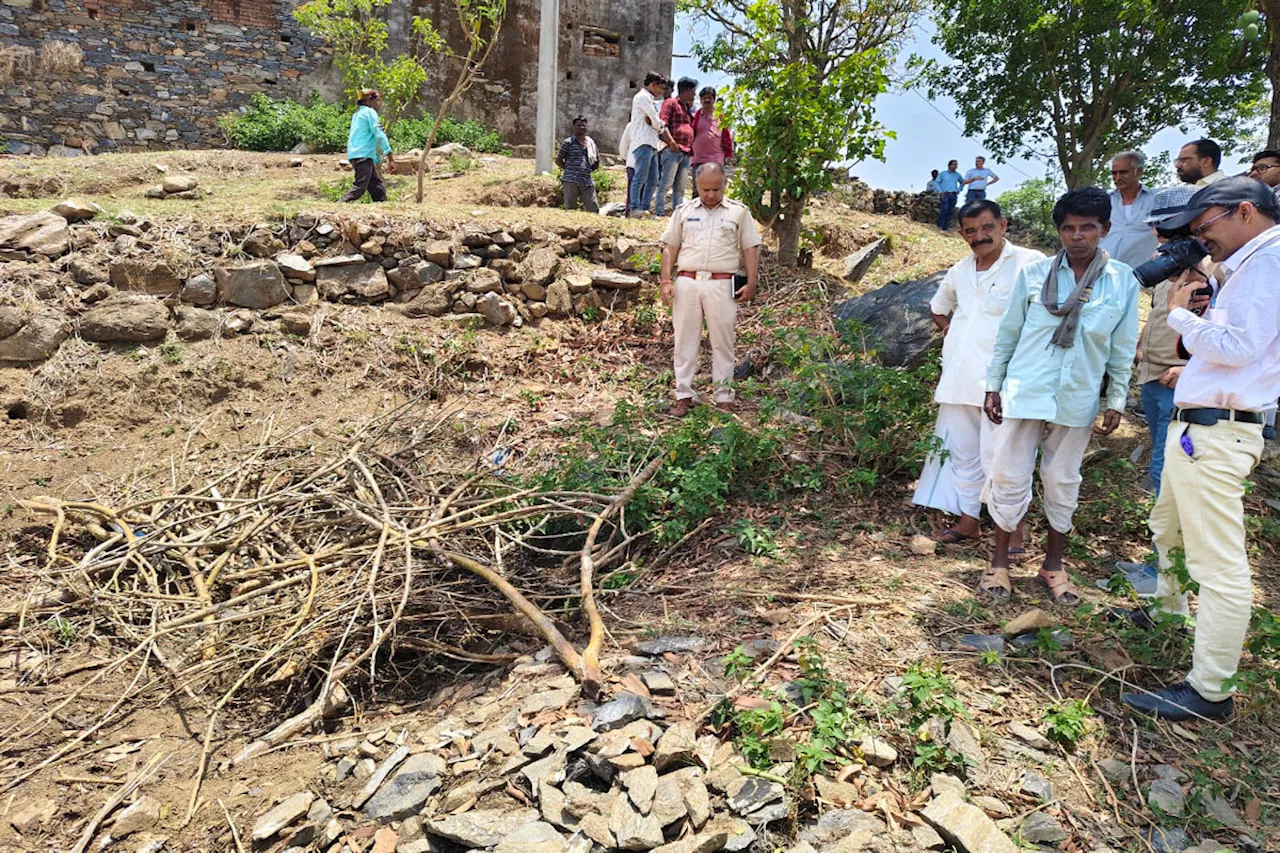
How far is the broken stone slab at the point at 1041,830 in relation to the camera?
2.04m

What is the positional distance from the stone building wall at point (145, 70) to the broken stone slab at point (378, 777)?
12.6 meters

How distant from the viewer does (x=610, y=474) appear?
163 inches

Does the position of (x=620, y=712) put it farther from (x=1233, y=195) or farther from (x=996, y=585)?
(x=1233, y=195)

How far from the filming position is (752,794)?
213 centimetres

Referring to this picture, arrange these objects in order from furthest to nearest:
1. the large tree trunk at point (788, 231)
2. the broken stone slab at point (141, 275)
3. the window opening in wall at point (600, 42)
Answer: the window opening in wall at point (600, 42), the large tree trunk at point (788, 231), the broken stone slab at point (141, 275)

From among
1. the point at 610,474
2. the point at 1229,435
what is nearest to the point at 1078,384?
the point at 1229,435

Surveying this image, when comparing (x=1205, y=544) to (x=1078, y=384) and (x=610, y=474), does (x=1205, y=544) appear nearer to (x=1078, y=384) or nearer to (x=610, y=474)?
(x=1078, y=384)

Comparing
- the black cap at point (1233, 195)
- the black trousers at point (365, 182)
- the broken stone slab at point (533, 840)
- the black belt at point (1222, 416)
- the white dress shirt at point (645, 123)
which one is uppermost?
the white dress shirt at point (645, 123)

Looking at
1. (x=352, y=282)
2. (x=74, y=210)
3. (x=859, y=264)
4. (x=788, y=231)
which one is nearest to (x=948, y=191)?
(x=859, y=264)

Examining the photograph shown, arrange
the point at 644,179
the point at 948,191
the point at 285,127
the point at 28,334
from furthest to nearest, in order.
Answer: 1. the point at 948,191
2. the point at 285,127
3. the point at 644,179
4. the point at 28,334

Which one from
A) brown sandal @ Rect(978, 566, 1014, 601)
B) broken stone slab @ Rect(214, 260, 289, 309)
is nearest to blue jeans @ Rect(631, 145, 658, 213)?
broken stone slab @ Rect(214, 260, 289, 309)

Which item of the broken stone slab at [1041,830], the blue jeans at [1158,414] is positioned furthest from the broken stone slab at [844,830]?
the blue jeans at [1158,414]

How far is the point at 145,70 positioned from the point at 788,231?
10.9m

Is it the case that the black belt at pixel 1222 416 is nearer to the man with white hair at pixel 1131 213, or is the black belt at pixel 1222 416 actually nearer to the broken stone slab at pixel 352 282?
the man with white hair at pixel 1131 213
